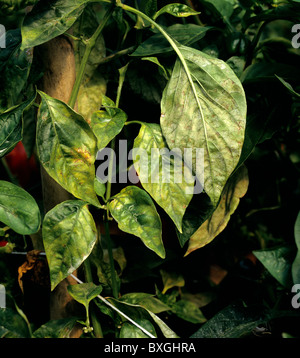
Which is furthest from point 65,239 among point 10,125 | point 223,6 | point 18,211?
point 223,6

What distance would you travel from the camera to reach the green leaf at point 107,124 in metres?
0.55

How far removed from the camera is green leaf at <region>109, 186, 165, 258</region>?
53 cm

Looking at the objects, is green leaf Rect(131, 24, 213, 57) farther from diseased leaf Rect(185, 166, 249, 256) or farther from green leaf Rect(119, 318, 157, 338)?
green leaf Rect(119, 318, 157, 338)

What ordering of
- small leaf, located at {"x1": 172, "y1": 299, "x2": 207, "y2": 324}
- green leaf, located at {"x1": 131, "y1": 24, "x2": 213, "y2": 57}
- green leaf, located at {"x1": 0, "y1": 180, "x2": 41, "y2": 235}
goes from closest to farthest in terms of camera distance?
green leaf, located at {"x1": 0, "y1": 180, "x2": 41, "y2": 235}, green leaf, located at {"x1": 131, "y1": 24, "x2": 213, "y2": 57}, small leaf, located at {"x1": 172, "y1": 299, "x2": 207, "y2": 324}

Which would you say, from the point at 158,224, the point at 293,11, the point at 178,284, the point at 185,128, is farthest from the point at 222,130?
the point at 178,284

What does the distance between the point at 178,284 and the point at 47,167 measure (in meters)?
0.40

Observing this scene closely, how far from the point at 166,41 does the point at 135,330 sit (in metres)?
0.45

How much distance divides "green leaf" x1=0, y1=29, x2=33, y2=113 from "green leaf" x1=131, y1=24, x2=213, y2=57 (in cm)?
16

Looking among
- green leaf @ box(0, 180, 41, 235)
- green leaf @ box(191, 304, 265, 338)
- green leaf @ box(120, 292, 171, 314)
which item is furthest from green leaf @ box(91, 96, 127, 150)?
green leaf @ box(191, 304, 265, 338)

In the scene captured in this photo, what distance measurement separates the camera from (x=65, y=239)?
0.53 meters

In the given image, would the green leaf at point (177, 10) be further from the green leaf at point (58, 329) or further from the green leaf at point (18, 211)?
the green leaf at point (58, 329)

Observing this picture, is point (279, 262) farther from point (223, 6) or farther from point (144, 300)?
point (223, 6)

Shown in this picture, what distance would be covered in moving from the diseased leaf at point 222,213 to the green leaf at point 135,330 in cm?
13

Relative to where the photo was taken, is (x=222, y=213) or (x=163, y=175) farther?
(x=222, y=213)
